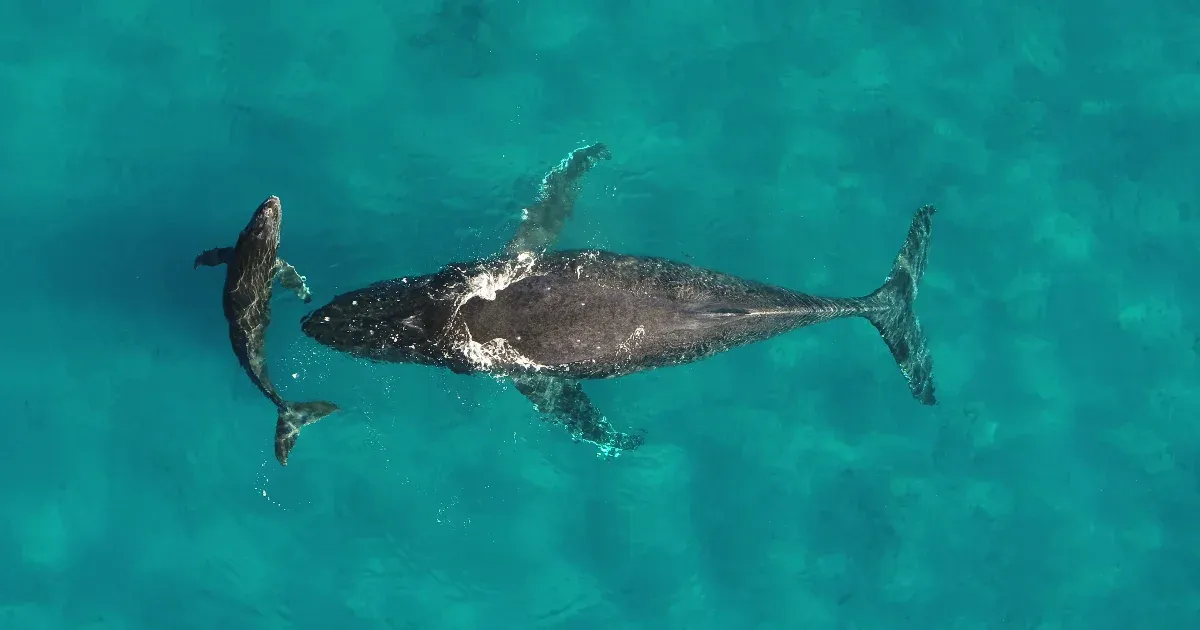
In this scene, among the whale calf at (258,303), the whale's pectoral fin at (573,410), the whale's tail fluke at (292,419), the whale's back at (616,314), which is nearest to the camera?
the whale's back at (616,314)

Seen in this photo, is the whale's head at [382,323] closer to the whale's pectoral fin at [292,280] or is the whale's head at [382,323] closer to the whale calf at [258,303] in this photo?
the whale calf at [258,303]

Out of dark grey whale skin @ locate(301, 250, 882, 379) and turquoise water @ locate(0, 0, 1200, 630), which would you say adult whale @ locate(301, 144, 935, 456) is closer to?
dark grey whale skin @ locate(301, 250, 882, 379)

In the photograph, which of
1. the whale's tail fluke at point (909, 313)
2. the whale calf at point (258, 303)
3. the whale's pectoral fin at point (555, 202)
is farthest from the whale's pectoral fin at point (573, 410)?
the whale's tail fluke at point (909, 313)

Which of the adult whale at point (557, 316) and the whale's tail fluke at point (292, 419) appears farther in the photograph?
the whale's tail fluke at point (292, 419)

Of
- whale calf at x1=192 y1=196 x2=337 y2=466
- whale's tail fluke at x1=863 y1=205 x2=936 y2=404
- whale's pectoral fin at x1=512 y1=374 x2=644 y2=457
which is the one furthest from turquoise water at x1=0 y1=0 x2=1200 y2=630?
whale calf at x1=192 y1=196 x2=337 y2=466

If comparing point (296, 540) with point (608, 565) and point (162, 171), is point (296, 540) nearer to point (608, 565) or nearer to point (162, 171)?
point (608, 565)

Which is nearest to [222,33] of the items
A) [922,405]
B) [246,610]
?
[246,610]

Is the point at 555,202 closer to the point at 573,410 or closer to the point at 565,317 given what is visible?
the point at 565,317

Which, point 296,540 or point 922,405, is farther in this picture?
point 922,405
